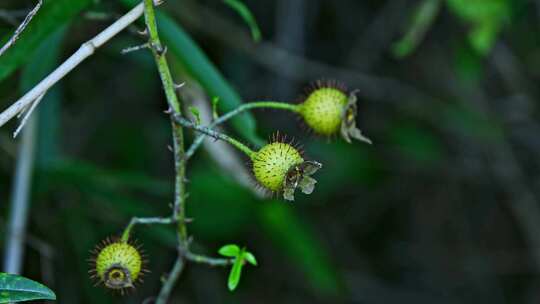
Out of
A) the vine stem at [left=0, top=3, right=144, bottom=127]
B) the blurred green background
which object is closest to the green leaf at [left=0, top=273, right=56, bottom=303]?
the vine stem at [left=0, top=3, right=144, bottom=127]

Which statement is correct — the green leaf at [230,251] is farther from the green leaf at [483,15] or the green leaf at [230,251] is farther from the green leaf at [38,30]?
the green leaf at [483,15]

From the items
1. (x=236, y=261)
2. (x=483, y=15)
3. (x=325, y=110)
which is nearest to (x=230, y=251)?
(x=236, y=261)

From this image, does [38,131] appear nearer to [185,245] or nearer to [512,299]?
[185,245]

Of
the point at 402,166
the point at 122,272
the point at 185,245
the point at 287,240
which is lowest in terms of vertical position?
the point at 122,272

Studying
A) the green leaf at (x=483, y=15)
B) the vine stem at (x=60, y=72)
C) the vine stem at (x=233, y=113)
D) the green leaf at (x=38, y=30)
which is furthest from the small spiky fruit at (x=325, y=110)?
the green leaf at (x=483, y=15)

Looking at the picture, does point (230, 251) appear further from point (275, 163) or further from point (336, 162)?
point (336, 162)

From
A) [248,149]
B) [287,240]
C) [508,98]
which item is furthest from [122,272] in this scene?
[508,98]
